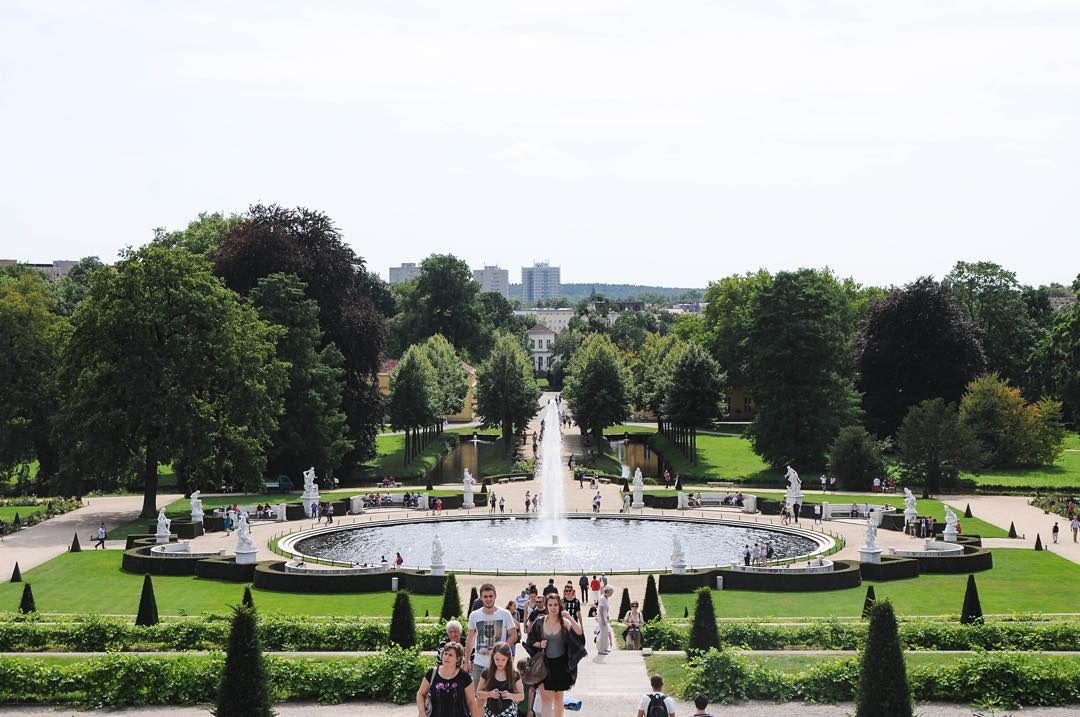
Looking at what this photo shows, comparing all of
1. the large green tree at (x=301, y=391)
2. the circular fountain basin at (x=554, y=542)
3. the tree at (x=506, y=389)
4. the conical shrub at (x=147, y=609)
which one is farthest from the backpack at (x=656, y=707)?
the tree at (x=506, y=389)

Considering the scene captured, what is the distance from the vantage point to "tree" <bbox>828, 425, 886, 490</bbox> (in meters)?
72.9

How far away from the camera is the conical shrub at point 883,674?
19.2m

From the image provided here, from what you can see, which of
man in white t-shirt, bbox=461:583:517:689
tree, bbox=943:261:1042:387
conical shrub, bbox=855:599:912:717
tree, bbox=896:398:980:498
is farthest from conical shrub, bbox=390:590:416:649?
tree, bbox=943:261:1042:387

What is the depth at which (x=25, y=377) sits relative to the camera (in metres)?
66.6

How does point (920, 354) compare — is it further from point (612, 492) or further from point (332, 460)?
point (332, 460)

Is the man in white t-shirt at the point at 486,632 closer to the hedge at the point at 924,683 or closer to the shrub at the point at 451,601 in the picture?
the hedge at the point at 924,683

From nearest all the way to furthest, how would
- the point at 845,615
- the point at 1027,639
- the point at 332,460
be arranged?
the point at 1027,639, the point at 845,615, the point at 332,460

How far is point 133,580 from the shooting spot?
147 ft

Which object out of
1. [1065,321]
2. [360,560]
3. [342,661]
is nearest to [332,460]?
[360,560]

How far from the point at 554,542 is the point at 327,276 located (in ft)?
99.3

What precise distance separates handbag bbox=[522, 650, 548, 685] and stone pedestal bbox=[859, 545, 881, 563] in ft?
105

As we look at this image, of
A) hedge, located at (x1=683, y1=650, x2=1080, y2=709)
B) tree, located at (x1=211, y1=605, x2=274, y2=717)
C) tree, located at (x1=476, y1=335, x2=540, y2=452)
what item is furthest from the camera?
tree, located at (x1=476, y1=335, x2=540, y2=452)

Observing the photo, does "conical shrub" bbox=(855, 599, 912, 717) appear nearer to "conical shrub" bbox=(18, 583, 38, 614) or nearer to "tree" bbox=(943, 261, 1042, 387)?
"conical shrub" bbox=(18, 583, 38, 614)

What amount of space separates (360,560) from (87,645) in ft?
66.9
